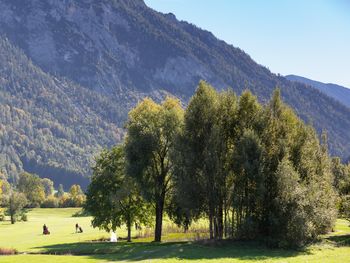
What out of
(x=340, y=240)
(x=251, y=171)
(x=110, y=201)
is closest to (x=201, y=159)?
(x=251, y=171)

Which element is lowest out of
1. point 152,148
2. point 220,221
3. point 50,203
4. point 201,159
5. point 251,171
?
point 220,221

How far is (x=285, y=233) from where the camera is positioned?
156ft

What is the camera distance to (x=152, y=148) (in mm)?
58281

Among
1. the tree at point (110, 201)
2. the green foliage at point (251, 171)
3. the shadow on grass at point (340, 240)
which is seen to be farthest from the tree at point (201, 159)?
the tree at point (110, 201)

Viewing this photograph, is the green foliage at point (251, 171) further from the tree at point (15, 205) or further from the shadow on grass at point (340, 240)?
the tree at point (15, 205)

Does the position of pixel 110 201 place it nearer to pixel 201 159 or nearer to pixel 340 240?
pixel 201 159

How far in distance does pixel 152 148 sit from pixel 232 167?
10983mm

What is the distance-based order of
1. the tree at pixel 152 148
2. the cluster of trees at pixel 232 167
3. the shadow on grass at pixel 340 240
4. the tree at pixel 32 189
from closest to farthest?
the cluster of trees at pixel 232 167
the shadow on grass at pixel 340 240
the tree at pixel 152 148
the tree at pixel 32 189

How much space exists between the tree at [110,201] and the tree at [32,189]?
12196 centimetres

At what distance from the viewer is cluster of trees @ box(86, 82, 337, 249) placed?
158 ft

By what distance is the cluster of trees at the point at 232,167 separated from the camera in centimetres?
4828

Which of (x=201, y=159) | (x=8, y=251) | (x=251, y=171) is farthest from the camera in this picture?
(x=8, y=251)

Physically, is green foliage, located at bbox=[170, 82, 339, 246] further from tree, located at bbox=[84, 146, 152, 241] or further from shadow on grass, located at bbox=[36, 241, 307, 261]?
tree, located at bbox=[84, 146, 152, 241]

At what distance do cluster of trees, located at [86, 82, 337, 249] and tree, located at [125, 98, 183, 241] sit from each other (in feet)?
0.41
